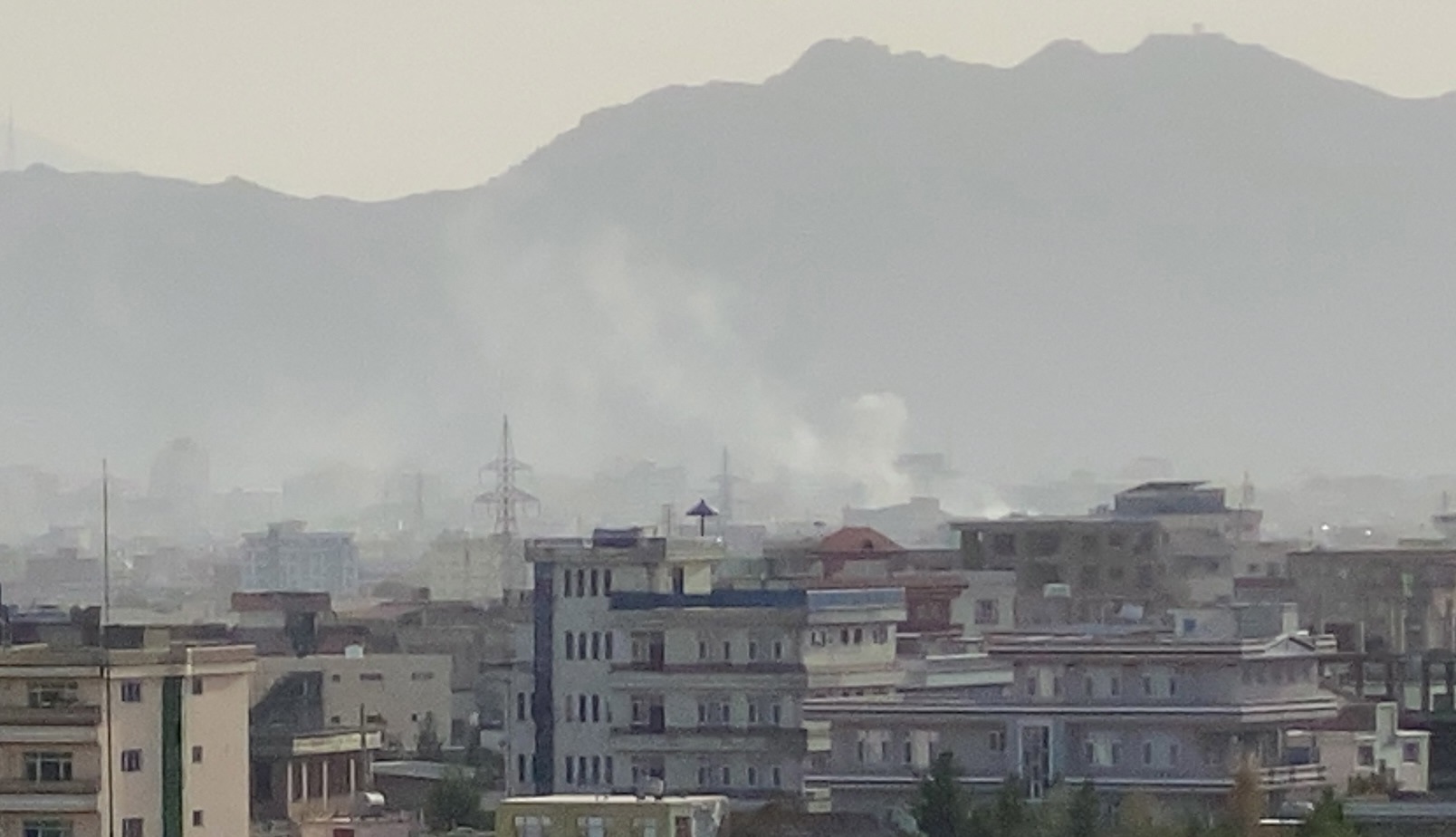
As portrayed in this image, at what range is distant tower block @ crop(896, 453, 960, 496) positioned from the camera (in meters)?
173

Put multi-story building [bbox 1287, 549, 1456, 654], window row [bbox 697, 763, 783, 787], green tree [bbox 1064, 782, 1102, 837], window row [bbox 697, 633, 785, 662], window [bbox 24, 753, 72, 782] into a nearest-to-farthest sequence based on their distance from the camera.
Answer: window [bbox 24, 753, 72, 782] → green tree [bbox 1064, 782, 1102, 837] → window row [bbox 697, 763, 783, 787] → window row [bbox 697, 633, 785, 662] → multi-story building [bbox 1287, 549, 1456, 654]

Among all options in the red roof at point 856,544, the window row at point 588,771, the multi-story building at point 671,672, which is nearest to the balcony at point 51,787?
the multi-story building at point 671,672

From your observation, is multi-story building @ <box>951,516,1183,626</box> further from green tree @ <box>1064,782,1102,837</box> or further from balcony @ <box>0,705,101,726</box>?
balcony @ <box>0,705,101,726</box>

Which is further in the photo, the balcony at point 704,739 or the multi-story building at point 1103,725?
the balcony at point 704,739

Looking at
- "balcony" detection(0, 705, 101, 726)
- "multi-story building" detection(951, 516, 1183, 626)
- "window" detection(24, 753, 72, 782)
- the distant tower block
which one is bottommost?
"window" detection(24, 753, 72, 782)

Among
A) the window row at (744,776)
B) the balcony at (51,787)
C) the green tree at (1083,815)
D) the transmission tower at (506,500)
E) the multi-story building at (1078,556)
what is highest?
the transmission tower at (506,500)

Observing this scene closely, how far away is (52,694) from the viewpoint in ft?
109

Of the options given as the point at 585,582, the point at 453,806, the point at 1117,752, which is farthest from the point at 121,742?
the point at 585,582

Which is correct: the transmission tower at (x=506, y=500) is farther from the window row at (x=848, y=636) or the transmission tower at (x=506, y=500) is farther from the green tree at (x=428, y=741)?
the window row at (x=848, y=636)

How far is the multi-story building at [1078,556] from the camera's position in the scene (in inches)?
2493

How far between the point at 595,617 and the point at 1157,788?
307 inches

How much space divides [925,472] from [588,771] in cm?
13127

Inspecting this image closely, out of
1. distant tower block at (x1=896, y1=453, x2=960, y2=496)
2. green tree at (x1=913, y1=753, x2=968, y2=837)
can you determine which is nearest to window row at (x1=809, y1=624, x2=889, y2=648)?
green tree at (x1=913, y1=753, x2=968, y2=837)

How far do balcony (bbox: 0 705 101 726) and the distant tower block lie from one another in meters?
137
